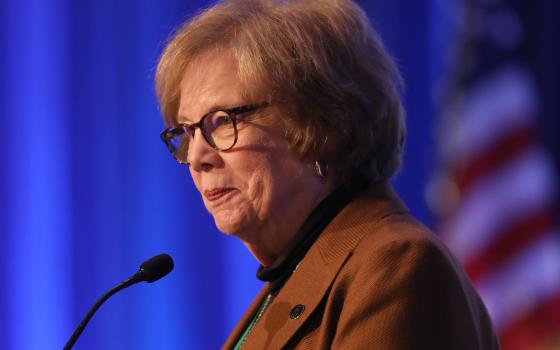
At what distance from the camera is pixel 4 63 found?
10.5 ft

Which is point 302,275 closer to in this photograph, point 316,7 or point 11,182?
point 316,7

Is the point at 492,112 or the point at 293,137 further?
the point at 492,112

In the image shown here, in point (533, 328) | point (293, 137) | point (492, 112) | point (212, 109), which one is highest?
point (212, 109)

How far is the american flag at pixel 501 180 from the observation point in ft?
11.3

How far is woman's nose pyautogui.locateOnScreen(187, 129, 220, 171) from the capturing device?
1838 mm

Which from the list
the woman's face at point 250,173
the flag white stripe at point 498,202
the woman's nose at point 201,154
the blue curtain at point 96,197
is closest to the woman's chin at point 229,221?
the woman's face at point 250,173

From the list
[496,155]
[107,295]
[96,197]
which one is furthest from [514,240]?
[107,295]

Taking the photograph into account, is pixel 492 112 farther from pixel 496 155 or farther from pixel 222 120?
pixel 222 120

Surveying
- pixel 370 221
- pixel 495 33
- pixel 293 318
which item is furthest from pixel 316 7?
pixel 495 33

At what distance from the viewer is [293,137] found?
5.96ft

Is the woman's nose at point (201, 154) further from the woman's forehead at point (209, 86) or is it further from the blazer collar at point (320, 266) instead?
the blazer collar at point (320, 266)

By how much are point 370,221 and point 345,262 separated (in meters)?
0.12

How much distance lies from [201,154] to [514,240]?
6.51 feet

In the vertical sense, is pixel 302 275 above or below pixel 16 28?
below
